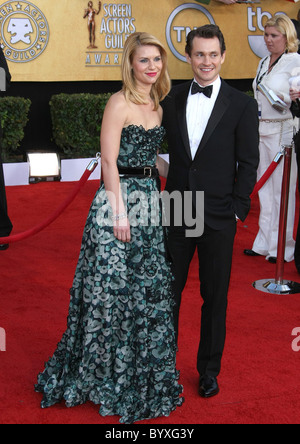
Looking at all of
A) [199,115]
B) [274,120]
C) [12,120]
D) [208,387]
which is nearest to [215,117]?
[199,115]

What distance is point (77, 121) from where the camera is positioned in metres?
9.11

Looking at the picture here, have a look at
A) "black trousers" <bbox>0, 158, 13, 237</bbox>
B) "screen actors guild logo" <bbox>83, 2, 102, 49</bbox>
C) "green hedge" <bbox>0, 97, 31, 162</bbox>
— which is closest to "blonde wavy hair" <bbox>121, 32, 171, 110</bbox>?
"black trousers" <bbox>0, 158, 13, 237</bbox>

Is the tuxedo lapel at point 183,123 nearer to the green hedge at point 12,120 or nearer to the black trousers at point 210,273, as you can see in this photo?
the black trousers at point 210,273

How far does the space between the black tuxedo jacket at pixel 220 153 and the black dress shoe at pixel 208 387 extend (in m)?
0.77

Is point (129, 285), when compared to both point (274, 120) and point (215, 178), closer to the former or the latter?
point (215, 178)

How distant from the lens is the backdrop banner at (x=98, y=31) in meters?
8.69

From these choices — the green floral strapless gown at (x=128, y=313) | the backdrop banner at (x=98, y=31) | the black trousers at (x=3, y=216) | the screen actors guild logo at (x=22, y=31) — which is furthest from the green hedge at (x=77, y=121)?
the green floral strapless gown at (x=128, y=313)

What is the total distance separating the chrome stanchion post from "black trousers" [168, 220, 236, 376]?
169 cm

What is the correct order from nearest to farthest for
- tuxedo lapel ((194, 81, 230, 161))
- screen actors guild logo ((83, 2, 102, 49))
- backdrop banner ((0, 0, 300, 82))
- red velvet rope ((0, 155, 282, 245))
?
tuxedo lapel ((194, 81, 230, 161)), red velvet rope ((0, 155, 282, 245)), backdrop banner ((0, 0, 300, 82)), screen actors guild logo ((83, 2, 102, 49))

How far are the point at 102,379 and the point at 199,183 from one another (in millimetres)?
1025

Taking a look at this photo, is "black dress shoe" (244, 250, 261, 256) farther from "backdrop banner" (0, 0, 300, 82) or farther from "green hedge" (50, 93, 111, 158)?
"backdrop banner" (0, 0, 300, 82)

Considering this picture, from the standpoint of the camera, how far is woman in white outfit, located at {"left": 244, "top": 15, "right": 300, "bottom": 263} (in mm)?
5184

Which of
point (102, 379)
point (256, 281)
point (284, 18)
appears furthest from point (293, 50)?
point (102, 379)

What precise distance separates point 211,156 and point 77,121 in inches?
252
